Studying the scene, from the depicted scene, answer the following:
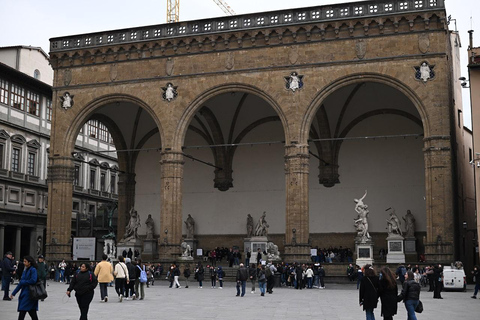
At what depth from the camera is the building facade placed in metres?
43.9

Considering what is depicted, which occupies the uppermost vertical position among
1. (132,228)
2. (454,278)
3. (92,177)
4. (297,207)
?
(92,177)

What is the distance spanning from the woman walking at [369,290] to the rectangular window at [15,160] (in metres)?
37.4

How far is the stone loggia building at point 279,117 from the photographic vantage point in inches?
→ 1211

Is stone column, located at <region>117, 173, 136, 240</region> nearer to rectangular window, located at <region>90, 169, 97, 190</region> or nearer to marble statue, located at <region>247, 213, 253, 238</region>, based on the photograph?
marble statue, located at <region>247, 213, 253, 238</region>

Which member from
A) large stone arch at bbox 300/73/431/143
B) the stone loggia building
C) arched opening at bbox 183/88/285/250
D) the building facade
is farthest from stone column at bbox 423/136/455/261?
the building facade

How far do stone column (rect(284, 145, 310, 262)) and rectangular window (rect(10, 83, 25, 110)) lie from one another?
70.5 feet

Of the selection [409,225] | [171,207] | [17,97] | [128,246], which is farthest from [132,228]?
[409,225]

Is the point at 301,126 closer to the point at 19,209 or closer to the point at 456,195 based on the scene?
the point at 456,195

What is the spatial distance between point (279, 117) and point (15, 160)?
64.4 feet

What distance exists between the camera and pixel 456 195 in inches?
1345

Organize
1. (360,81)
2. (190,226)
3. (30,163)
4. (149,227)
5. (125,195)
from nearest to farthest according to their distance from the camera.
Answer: (360,81) → (149,227) → (190,226) → (125,195) → (30,163)

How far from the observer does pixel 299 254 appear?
1227 inches

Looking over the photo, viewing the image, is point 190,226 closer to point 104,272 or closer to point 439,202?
point 439,202

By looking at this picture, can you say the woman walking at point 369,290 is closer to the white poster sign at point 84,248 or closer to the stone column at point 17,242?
the white poster sign at point 84,248
